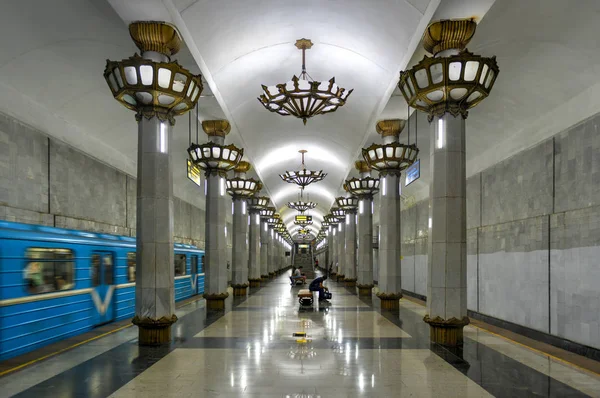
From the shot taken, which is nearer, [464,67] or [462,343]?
[464,67]

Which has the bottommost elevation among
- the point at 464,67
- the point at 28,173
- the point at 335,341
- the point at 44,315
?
the point at 335,341

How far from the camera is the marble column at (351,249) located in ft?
83.7

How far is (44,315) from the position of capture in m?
8.27

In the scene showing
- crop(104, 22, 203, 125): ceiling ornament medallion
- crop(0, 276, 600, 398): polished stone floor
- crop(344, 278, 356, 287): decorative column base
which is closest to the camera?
crop(0, 276, 600, 398): polished stone floor

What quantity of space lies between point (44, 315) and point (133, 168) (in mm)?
9049

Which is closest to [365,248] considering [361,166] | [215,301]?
[361,166]

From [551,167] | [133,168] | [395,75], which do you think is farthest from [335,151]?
[551,167]

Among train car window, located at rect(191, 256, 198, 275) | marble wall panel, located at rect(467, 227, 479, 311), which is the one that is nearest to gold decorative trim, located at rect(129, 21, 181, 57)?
marble wall panel, located at rect(467, 227, 479, 311)

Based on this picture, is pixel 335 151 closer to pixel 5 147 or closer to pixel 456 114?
pixel 456 114

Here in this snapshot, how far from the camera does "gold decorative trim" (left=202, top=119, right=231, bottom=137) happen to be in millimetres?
14289

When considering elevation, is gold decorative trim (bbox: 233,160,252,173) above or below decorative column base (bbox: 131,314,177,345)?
above

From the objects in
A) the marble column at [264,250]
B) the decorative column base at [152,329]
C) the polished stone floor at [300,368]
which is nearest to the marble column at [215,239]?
the polished stone floor at [300,368]

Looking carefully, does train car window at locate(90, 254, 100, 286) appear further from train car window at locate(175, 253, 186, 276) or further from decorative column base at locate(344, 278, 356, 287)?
decorative column base at locate(344, 278, 356, 287)

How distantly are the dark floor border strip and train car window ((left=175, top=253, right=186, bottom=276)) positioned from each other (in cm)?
964
